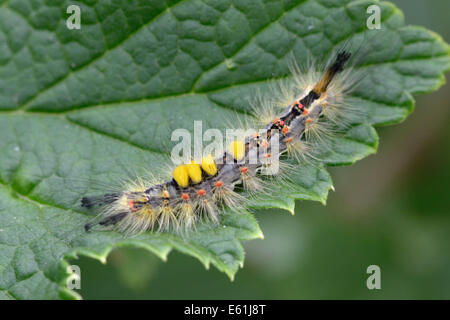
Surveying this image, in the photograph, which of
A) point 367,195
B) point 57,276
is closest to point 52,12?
point 57,276

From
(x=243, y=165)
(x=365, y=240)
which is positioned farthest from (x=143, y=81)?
(x=365, y=240)

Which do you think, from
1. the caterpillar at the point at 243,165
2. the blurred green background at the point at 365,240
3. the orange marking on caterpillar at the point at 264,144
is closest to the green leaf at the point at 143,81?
the caterpillar at the point at 243,165

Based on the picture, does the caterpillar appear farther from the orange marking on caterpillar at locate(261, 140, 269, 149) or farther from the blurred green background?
the blurred green background

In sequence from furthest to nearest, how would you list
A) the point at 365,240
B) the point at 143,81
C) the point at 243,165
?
the point at 365,240 → the point at 243,165 → the point at 143,81

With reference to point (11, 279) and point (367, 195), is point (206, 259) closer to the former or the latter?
point (11, 279)

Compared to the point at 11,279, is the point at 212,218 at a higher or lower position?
higher

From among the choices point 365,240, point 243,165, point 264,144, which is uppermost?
point 264,144

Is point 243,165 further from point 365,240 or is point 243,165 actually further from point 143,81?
point 365,240
